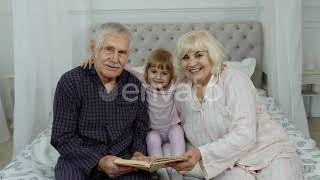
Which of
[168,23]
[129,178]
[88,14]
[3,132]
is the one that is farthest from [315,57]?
[3,132]

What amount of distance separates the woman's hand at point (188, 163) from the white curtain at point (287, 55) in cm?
144

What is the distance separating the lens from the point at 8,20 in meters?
3.96

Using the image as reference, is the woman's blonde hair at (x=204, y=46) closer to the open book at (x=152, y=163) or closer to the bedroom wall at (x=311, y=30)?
the open book at (x=152, y=163)

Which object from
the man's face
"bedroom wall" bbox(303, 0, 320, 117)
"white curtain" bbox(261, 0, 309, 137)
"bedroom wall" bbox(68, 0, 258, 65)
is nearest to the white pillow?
"white curtain" bbox(261, 0, 309, 137)

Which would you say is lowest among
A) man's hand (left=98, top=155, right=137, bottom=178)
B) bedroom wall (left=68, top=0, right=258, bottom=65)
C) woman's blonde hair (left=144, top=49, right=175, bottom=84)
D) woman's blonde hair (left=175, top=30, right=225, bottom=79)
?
man's hand (left=98, top=155, right=137, bottom=178)

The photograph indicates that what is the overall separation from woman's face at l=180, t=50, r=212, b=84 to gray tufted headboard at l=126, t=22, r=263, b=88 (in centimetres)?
146

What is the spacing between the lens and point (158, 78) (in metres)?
2.45

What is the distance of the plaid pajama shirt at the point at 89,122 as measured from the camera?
2.04 meters

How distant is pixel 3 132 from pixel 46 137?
1359 millimetres

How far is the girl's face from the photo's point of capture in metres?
2.45

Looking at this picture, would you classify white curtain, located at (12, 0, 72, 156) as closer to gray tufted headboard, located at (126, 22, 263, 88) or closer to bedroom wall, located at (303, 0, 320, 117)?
gray tufted headboard, located at (126, 22, 263, 88)

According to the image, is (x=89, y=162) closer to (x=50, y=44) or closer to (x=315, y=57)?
(x=50, y=44)

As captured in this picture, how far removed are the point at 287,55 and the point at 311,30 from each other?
0.89m

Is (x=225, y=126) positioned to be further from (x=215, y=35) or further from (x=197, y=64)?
(x=215, y=35)
